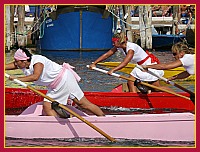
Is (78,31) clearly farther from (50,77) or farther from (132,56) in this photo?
(50,77)

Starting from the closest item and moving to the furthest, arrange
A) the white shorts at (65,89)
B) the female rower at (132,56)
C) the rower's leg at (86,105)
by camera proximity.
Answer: the white shorts at (65,89), the rower's leg at (86,105), the female rower at (132,56)

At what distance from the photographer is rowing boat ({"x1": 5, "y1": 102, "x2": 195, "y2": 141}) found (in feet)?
28.2

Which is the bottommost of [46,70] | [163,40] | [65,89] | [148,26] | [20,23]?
[65,89]

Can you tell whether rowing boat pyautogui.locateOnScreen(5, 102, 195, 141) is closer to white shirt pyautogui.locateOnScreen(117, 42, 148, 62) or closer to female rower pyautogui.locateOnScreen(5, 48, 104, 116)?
female rower pyautogui.locateOnScreen(5, 48, 104, 116)

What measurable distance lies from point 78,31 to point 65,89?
67.7 feet

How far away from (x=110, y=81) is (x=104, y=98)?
5575 millimetres

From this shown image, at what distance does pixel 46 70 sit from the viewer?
27.8 ft

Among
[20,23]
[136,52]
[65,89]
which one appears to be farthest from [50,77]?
[20,23]

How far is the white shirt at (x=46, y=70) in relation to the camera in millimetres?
8375

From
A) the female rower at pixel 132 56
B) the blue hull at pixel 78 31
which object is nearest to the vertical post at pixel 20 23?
the blue hull at pixel 78 31

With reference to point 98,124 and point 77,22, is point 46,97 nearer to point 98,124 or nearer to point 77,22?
point 98,124

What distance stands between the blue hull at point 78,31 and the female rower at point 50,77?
20.2 meters

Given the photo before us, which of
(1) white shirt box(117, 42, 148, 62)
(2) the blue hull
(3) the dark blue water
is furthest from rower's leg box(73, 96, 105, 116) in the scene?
(2) the blue hull

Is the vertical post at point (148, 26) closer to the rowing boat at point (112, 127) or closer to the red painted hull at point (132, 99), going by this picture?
the red painted hull at point (132, 99)
